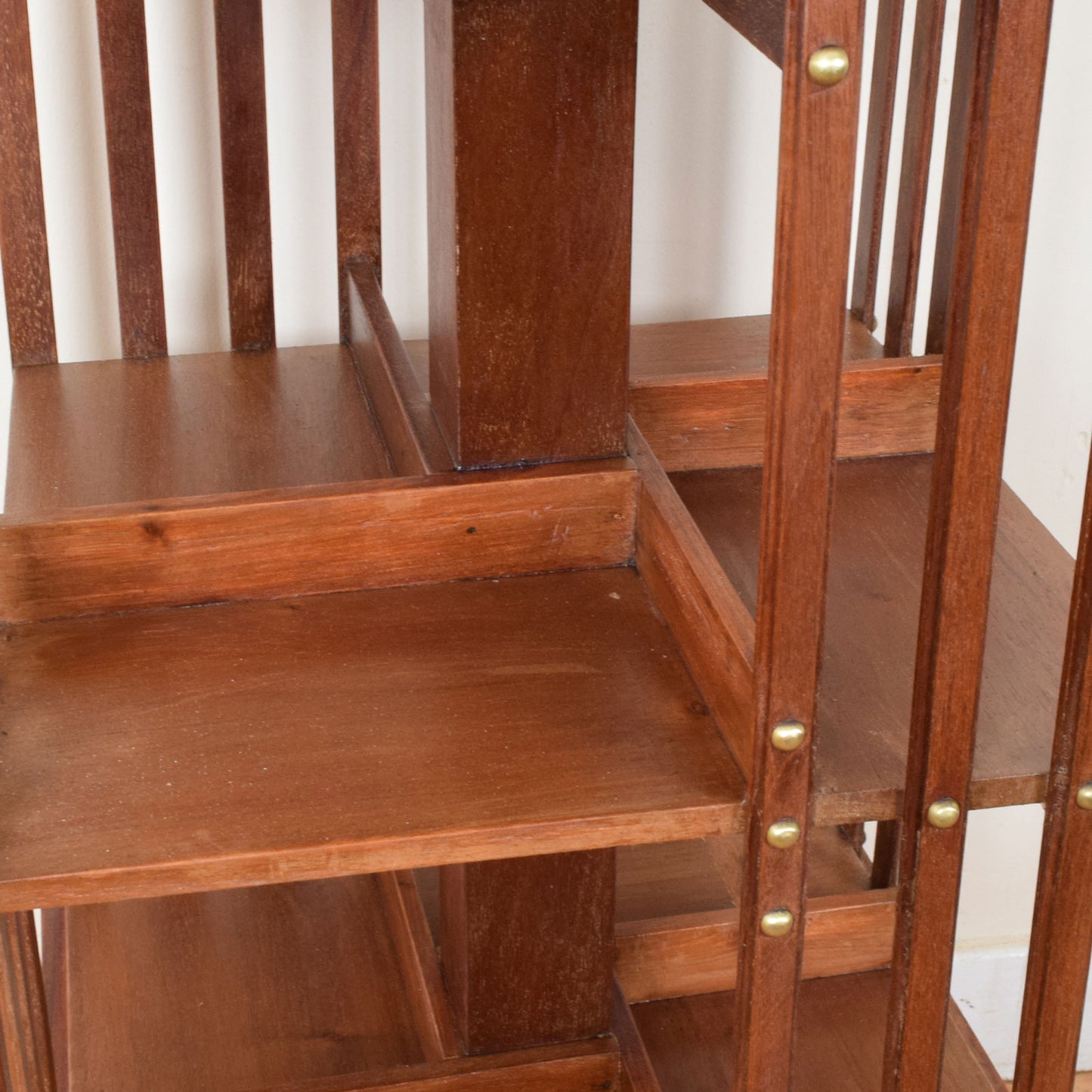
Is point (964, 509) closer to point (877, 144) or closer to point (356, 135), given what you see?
point (877, 144)

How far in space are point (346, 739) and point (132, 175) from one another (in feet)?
2.33

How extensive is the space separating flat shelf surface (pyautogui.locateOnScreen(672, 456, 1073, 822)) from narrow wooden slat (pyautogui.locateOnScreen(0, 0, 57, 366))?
59cm

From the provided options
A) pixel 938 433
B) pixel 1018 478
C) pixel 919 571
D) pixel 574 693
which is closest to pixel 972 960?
pixel 1018 478

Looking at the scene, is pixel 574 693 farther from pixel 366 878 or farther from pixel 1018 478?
pixel 1018 478

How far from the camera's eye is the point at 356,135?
1.41m

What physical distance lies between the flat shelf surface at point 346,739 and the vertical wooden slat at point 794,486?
43 millimetres

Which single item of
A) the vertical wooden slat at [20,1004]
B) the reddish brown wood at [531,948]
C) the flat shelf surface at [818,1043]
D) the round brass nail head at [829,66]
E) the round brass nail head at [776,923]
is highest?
the round brass nail head at [829,66]

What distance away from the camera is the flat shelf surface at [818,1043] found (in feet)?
4.17

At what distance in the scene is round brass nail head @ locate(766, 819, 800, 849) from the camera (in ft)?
2.55

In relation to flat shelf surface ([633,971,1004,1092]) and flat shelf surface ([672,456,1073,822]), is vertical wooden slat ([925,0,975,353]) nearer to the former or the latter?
flat shelf surface ([672,456,1073,822])

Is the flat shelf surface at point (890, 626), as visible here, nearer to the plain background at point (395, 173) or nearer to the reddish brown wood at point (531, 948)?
the reddish brown wood at point (531, 948)

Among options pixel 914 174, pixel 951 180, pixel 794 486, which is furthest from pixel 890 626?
pixel 914 174

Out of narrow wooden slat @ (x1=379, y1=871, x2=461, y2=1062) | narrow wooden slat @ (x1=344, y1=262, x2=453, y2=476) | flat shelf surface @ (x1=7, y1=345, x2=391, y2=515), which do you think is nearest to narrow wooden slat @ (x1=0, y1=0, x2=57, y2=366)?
flat shelf surface @ (x1=7, y1=345, x2=391, y2=515)

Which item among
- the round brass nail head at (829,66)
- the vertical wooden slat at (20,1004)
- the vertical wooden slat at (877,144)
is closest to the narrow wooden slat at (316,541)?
the vertical wooden slat at (20,1004)
